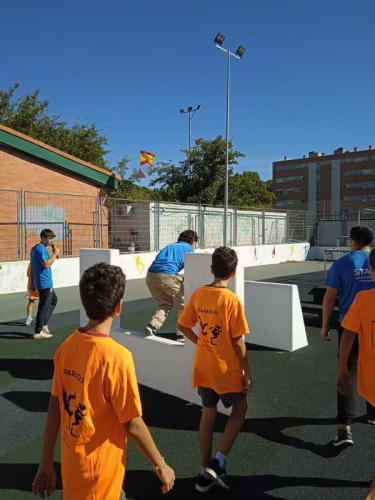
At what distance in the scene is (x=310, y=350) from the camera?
6.41 m

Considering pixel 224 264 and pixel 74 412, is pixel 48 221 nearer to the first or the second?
pixel 224 264

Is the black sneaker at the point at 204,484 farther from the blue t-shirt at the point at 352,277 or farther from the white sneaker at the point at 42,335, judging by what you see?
the white sneaker at the point at 42,335

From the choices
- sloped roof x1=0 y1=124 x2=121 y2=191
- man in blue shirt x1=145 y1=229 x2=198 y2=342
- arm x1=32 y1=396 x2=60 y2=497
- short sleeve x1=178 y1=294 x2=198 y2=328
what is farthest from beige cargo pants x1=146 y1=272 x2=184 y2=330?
sloped roof x1=0 y1=124 x2=121 y2=191

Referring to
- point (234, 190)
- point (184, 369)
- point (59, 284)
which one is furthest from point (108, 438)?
point (234, 190)

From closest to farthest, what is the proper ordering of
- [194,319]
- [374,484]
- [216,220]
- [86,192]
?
1. [374,484]
2. [194,319]
3. [86,192]
4. [216,220]

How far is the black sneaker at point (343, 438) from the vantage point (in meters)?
3.50

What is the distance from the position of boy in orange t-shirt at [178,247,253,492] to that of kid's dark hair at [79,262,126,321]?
1188 millimetres

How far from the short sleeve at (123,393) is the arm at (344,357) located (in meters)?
1.62

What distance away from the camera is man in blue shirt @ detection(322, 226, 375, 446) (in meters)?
3.49

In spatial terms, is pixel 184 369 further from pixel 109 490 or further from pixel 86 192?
pixel 86 192

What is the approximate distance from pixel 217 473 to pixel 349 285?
1828mm

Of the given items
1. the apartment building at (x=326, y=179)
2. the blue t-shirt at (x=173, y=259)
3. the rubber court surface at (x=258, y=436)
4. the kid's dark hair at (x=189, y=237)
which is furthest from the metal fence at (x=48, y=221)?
the apartment building at (x=326, y=179)

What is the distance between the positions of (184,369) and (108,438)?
8.87ft

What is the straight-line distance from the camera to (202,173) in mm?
30391
